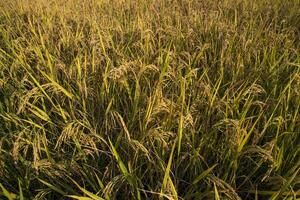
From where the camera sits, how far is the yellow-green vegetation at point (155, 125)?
1298 millimetres


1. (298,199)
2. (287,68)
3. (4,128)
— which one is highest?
(287,68)

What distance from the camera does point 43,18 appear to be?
9.89ft

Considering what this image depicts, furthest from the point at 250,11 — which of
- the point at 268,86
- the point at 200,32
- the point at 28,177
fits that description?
the point at 28,177

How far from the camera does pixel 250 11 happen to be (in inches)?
123

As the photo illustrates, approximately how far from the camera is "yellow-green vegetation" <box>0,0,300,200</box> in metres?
1.30

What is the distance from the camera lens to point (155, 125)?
4.81 feet

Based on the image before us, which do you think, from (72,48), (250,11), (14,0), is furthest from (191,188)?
(14,0)

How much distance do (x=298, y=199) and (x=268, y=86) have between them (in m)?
0.75

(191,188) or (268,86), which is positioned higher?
(268,86)

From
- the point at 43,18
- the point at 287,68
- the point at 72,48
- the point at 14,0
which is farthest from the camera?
the point at 14,0

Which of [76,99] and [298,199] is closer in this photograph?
[298,199]

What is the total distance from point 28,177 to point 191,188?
0.71 meters

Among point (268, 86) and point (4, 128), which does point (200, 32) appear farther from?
point (4, 128)

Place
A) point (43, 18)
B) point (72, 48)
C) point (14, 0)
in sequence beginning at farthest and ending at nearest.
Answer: point (14, 0) < point (43, 18) < point (72, 48)
